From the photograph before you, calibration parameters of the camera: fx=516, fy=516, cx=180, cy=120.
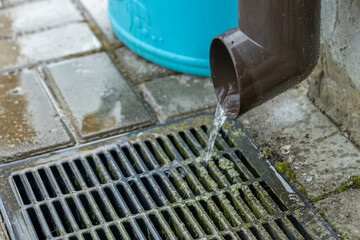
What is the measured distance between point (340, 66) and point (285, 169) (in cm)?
45

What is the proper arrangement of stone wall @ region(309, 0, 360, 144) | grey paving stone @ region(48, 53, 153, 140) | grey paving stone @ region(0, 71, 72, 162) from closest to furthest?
1. stone wall @ region(309, 0, 360, 144)
2. grey paving stone @ region(0, 71, 72, 162)
3. grey paving stone @ region(48, 53, 153, 140)

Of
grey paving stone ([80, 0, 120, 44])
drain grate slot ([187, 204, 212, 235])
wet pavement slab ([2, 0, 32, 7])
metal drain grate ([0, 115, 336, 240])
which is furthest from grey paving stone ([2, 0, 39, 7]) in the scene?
drain grate slot ([187, 204, 212, 235])

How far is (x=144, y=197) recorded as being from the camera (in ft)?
5.85

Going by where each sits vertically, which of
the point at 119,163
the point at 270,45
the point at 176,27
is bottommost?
the point at 119,163

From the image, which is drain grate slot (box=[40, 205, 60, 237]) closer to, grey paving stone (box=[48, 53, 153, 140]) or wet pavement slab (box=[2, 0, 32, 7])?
grey paving stone (box=[48, 53, 153, 140])

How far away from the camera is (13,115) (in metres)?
2.22

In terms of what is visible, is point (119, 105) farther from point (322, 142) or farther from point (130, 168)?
point (322, 142)

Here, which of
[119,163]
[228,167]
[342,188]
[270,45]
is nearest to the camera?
[270,45]

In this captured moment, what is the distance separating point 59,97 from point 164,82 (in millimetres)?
483

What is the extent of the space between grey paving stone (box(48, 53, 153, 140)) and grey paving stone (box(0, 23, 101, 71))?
116 mm

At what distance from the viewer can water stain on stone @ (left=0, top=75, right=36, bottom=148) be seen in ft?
6.84

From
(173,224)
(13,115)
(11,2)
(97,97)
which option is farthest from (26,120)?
(11,2)

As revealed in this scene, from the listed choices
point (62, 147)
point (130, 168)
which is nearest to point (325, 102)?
point (130, 168)

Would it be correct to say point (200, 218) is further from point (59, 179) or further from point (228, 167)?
point (59, 179)
